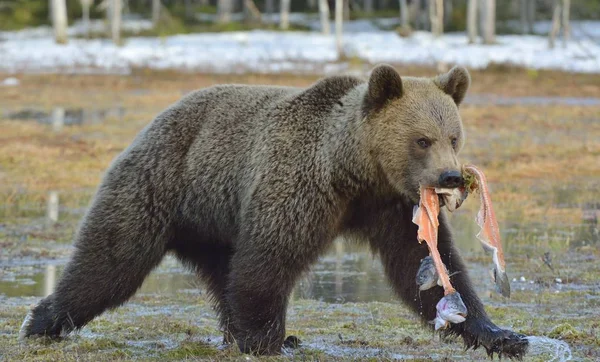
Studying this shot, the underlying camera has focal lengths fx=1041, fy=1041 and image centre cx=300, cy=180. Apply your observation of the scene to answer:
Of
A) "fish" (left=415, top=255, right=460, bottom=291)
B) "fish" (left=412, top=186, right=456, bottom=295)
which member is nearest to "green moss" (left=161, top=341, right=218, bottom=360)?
"fish" (left=415, top=255, right=460, bottom=291)

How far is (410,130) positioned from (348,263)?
5.03m

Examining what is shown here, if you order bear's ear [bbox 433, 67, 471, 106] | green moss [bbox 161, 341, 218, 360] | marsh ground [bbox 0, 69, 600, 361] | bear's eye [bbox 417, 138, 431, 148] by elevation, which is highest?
bear's ear [bbox 433, 67, 471, 106]

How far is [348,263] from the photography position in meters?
11.4

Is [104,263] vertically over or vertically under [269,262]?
under

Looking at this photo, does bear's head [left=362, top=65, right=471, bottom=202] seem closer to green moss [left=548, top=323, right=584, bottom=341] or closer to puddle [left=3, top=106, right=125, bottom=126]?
green moss [left=548, top=323, right=584, bottom=341]

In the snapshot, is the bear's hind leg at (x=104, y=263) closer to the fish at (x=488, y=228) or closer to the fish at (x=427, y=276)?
the fish at (x=427, y=276)

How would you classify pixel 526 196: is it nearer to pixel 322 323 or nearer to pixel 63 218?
pixel 63 218

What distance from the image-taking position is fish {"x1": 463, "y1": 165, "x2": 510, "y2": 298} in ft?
21.8

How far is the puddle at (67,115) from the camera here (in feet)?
83.9

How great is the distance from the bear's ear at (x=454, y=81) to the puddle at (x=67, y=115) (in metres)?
19.0

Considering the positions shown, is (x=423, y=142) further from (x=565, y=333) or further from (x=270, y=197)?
(x=565, y=333)

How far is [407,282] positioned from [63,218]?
25.4 feet

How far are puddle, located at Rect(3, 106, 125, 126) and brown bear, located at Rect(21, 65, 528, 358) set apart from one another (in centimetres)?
1796

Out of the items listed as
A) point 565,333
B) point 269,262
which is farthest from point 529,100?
point 269,262
